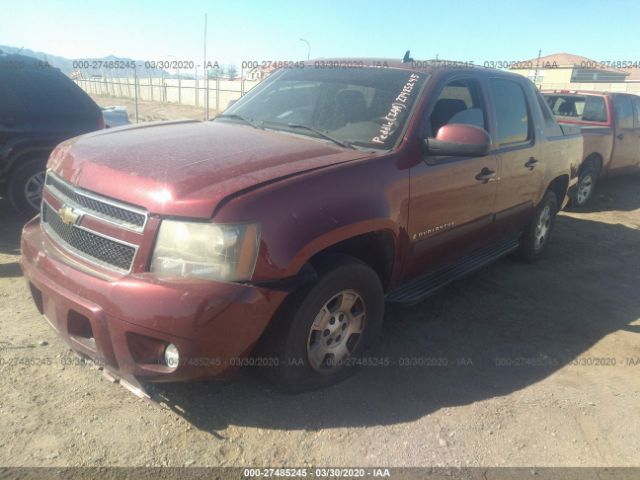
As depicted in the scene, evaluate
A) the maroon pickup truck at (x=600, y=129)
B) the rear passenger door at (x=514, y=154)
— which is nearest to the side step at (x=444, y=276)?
the rear passenger door at (x=514, y=154)

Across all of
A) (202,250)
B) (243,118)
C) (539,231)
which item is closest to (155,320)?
(202,250)

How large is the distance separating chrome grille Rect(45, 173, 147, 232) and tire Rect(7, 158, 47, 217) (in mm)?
3155

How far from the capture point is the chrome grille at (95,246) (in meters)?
2.29

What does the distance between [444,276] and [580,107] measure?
280 inches

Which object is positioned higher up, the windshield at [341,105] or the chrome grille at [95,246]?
the windshield at [341,105]

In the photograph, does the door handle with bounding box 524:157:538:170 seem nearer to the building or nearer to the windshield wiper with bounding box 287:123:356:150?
the windshield wiper with bounding box 287:123:356:150

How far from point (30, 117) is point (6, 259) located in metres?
1.82

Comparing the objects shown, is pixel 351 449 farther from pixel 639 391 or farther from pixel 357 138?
pixel 639 391

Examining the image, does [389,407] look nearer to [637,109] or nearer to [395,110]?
[395,110]

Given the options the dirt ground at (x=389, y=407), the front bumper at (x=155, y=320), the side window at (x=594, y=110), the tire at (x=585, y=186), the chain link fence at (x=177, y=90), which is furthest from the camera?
the chain link fence at (x=177, y=90)

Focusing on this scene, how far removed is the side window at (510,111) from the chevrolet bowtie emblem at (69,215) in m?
3.16

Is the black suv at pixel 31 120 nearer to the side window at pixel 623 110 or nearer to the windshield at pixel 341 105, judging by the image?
the windshield at pixel 341 105

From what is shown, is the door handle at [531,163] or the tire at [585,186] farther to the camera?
the tire at [585,186]

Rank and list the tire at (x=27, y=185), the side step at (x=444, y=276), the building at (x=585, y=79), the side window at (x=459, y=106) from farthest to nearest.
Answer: the building at (x=585, y=79)
the tire at (x=27, y=185)
the side window at (x=459, y=106)
the side step at (x=444, y=276)
